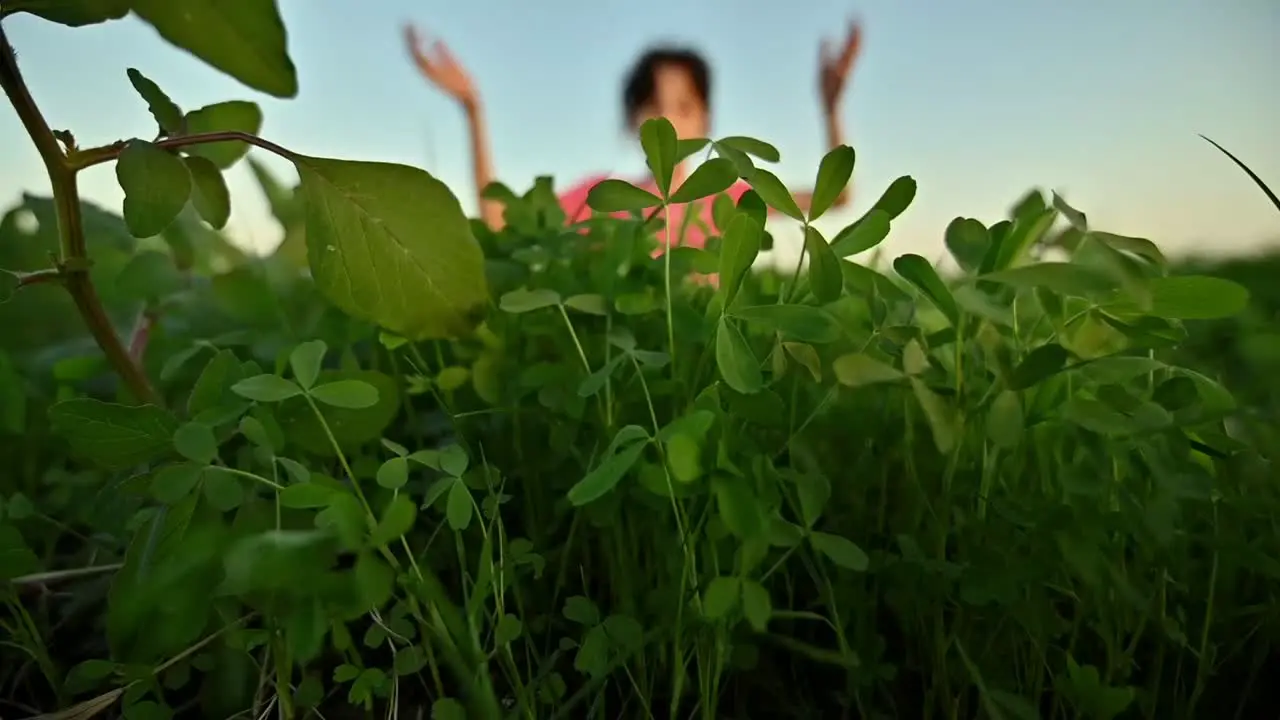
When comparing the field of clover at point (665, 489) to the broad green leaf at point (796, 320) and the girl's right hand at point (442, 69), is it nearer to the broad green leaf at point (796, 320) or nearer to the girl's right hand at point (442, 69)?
the broad green leaf at point (796, 320)

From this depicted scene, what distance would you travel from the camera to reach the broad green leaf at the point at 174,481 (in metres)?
0.40

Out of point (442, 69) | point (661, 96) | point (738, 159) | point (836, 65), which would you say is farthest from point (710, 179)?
point (661, 96)

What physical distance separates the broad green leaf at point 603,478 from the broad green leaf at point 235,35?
21 centimetres

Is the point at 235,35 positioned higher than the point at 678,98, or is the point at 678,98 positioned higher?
the point at 678,98

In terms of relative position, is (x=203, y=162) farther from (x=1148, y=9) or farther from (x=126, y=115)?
(x=1148, y=9)

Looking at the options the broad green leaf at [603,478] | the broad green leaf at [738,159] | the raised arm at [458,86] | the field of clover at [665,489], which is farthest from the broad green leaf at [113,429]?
the raised arm at [458,86]

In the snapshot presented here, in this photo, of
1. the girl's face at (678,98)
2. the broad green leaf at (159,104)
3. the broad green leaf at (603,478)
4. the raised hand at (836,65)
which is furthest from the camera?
the girl's face at (678,98)

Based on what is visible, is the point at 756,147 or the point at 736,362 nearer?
the point at 736,362

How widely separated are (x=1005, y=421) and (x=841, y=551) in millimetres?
100

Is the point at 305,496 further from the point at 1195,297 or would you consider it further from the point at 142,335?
the point at 1195,297

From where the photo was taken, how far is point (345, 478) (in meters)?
0.58

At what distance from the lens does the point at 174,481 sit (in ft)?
1.33

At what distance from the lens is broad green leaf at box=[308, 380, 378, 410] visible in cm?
44

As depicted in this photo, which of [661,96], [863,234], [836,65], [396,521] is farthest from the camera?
[661,96]
